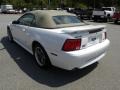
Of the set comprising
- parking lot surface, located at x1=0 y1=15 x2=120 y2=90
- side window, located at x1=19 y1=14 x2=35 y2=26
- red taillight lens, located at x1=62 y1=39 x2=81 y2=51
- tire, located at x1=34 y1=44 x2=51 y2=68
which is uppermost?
side window, located at x1=19 y1=14 x2=35 y2=26

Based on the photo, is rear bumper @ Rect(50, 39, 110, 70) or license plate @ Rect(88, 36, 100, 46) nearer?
rear bumper @ Rect(50, 39, 110, 70)

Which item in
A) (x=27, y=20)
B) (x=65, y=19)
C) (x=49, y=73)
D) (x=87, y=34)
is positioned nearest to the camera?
(x=87, y=34)

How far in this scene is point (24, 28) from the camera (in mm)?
6250

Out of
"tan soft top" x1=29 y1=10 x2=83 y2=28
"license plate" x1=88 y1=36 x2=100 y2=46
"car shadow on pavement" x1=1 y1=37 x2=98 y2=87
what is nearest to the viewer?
"car shadow on pavement" x1=1 y1=37 x2=98 y2=87

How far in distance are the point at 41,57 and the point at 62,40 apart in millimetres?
1185

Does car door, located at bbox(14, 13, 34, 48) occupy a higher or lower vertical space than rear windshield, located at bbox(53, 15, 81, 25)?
lower

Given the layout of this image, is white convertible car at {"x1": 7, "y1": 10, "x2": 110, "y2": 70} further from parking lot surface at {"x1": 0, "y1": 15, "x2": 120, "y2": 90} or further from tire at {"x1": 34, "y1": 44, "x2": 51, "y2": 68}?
A: parking lot surface at {"x1": 0, "y1": 15, "x2": 120, "y2": 90}

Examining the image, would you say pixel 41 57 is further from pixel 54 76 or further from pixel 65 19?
pixel 65 19

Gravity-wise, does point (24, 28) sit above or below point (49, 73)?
above

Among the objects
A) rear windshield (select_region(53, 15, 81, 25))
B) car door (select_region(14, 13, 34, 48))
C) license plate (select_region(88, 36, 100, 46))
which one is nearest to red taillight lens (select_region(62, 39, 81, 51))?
license plate (select_region(88, 36, 100, 46))

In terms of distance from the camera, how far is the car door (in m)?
6.07

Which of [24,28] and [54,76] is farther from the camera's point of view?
[24,28]

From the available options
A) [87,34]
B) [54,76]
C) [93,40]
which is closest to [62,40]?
[87,34]

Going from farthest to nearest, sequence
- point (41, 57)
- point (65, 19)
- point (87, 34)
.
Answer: point (65, 19) < point (41, 57) < point (87, 34)
